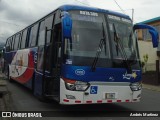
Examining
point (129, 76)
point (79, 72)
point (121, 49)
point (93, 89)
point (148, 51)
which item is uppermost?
point (148, 51)

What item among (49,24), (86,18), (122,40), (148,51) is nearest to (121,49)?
(122,40)

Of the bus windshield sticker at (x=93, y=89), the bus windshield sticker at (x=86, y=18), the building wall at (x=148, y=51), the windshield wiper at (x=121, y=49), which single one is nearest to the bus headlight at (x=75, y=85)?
the bus windshield sticker at (x=93, y=89)

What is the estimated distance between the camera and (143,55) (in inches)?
1422

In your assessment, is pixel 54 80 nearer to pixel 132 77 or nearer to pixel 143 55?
pixel 132 77

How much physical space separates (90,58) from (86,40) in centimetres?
55

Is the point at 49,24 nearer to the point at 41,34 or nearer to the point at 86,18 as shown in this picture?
the point at 41,34

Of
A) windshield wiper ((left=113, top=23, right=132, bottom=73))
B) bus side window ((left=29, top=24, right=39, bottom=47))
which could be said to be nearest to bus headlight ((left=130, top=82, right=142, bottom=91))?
windshield wiper ((left=113, top=23, right=132, bottom=73))

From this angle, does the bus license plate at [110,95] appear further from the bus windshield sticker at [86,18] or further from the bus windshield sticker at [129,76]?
the bus windshield sticker at [86,18]

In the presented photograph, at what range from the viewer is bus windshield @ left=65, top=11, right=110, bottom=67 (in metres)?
9.00

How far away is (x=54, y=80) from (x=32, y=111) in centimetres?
124

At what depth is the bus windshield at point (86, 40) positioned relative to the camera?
9000mm

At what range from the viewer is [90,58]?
30.0ft

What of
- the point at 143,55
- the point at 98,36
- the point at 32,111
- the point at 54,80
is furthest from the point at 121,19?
the point at 143,55

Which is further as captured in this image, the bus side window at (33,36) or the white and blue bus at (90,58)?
the bus side window at (33,36)
